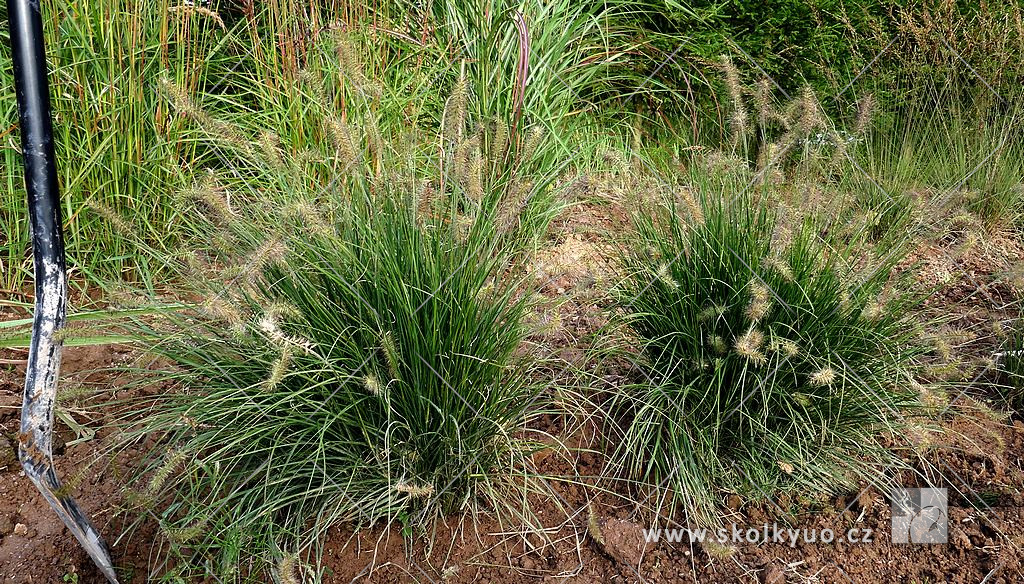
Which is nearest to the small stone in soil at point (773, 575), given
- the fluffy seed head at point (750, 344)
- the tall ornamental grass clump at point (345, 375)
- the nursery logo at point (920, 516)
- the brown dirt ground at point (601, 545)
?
the brown dirt ground at point (601, 545)

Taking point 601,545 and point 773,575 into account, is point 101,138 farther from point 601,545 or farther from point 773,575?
point 773,575

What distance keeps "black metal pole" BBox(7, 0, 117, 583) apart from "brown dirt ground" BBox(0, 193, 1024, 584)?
1.65 ft

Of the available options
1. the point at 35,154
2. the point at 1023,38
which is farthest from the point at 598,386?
the point at 1023,38

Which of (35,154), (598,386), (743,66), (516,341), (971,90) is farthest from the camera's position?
(743,66)

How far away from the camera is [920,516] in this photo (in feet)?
7.30

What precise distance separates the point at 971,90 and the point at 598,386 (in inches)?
129

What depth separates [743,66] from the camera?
4.99 metres

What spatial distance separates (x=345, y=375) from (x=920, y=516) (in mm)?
1644

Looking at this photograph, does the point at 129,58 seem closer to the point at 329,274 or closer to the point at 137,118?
the point at 137,118

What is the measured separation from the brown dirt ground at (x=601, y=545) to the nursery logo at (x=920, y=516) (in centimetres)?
3

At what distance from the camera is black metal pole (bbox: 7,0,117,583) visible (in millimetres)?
1458

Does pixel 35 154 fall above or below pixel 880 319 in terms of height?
above

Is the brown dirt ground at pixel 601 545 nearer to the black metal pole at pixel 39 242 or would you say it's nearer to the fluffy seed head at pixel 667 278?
the fluffy seed head at pixel 667 278

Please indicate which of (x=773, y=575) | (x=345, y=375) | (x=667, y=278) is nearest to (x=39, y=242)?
(x=345, y=375)
